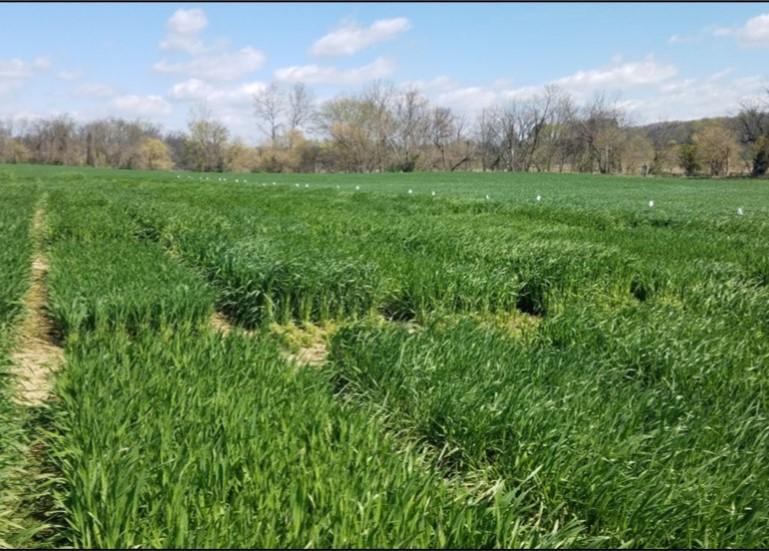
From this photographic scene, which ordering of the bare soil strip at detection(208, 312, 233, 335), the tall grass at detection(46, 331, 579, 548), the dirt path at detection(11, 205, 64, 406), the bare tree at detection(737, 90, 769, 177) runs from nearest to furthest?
1. the tall grass at detection(46, 331, 579, 548)
2. the dirt path at detection(11, 205, 64, 406)
3. the bare soil strip at detection(208, 312, 233, 335)
4. the bare tree at detection(737, 90, 769, 177)

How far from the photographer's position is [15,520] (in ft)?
8.28

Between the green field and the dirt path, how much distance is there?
174 millimetres

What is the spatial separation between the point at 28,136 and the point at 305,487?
454 feet

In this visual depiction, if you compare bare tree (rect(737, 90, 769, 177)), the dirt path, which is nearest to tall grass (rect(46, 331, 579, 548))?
the dirt path

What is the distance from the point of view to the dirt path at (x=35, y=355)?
3.95 meters

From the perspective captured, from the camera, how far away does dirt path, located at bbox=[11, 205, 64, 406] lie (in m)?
3.95

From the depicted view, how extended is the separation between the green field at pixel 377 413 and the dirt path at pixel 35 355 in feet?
0.57

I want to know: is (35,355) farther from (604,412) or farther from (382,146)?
(382,146)

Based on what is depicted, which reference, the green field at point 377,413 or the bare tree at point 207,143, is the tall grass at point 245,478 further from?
the bare tree at point 207,143

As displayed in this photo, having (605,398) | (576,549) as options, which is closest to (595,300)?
(605,398)

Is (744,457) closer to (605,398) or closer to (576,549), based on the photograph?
(605,398)

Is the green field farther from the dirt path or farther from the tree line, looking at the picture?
the tree line

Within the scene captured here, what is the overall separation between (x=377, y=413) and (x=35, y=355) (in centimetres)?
324

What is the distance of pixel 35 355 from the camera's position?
15.7 feet
